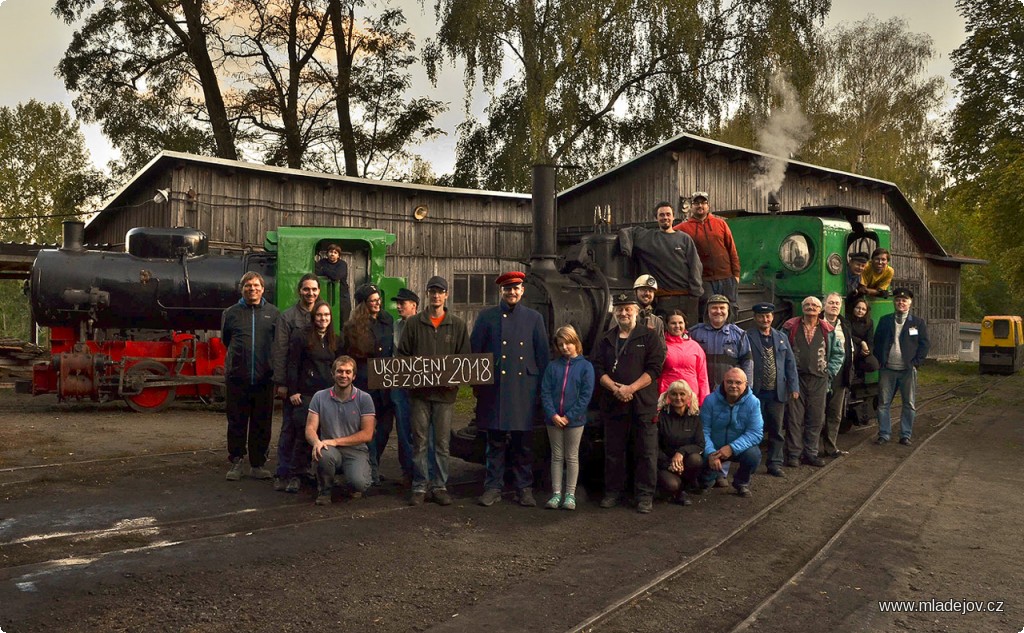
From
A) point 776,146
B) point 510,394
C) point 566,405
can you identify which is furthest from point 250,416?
point 776,146

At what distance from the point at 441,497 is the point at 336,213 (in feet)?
43.4

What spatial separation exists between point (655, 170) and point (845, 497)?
14904mm

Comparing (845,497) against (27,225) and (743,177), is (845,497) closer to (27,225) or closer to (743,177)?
(743,177)

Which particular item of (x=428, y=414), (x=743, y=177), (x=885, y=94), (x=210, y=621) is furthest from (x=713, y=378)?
(x=885, y=94)

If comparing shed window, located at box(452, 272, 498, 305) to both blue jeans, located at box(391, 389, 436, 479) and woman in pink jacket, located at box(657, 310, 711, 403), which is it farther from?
woman in pink jacket, located at box(657, 310, 711, 403)

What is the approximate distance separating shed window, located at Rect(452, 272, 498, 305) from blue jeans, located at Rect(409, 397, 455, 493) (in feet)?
45.4

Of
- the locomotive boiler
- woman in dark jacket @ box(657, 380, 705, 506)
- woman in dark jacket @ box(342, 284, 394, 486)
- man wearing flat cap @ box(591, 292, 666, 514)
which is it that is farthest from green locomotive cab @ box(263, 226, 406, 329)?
woman in dark jacket @ box(657, 380, 705, 506)

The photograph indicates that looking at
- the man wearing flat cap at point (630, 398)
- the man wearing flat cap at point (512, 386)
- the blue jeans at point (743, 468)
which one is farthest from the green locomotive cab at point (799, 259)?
the man wearing flat cap at point (512, 386)

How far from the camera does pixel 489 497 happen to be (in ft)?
23.1

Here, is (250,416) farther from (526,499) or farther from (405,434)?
(526,499)

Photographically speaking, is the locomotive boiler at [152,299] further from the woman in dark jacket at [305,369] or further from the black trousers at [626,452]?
the black trousers at [626,452]

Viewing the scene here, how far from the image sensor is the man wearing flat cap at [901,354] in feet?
35.1

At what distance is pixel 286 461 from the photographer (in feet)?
24.6

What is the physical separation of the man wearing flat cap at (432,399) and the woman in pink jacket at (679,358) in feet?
5.85
